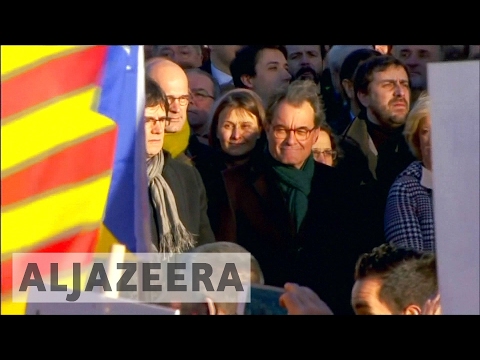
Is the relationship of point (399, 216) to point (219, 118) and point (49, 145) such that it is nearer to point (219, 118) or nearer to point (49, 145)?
point (219, 118)

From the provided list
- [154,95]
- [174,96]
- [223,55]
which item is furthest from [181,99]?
[223,55]

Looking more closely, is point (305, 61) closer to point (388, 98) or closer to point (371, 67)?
point (371, 67)

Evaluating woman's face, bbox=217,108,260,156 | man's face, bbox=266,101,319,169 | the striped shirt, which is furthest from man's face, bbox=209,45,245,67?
the striped shirt

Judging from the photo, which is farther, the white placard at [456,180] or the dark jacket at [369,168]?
the dark jacket at [369,168]

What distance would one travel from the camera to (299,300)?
5.70 meters

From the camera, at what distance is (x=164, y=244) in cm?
569

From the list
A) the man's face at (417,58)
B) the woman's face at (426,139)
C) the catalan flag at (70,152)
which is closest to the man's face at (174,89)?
the catalan flag at (70,152)

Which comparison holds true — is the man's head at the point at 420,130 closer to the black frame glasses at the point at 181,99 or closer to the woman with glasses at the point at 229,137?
the woman with glasses at the point at 229,137

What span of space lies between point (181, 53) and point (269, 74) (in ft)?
1.53

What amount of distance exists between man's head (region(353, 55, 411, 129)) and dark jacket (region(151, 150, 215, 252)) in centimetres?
96

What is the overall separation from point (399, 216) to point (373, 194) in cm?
18

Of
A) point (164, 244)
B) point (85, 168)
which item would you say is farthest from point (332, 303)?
point (85, 168)

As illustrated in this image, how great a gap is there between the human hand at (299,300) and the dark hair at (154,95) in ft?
3.74

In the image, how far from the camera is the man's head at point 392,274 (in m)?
5.73
